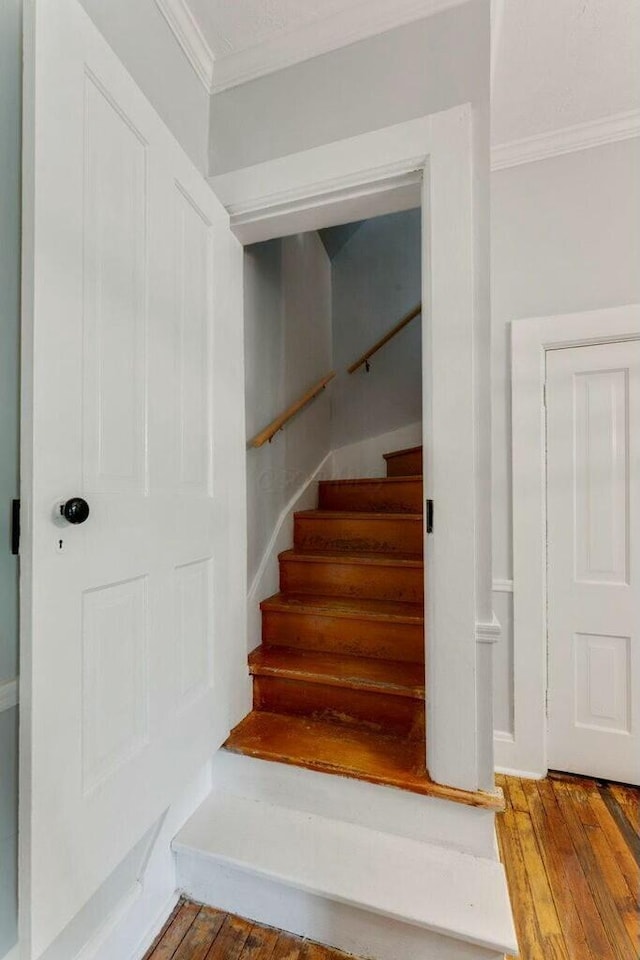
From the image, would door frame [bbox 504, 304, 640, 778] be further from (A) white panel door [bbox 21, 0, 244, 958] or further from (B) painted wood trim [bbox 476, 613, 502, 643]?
(A) white panel door [bbox 21, 0, 244, 958]

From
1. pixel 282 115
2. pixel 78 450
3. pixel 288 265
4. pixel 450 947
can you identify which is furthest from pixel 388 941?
pixel 288 265

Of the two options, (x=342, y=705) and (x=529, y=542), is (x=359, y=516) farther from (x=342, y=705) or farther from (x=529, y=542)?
(x=342, y=705)

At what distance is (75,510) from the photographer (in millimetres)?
811

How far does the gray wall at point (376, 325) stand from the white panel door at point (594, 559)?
129 centimetres

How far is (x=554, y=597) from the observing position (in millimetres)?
1873

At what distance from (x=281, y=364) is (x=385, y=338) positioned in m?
1.16

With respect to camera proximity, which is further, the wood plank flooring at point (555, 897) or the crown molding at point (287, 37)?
the crown molding at point (287, 37)

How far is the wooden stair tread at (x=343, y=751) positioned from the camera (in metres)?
1.20

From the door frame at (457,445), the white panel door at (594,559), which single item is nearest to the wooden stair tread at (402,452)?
the white panel door at (594,559)

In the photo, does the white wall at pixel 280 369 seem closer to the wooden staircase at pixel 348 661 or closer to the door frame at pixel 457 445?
the wooden staircase at pixel 348 661

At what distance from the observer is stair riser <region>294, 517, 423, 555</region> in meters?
2.04

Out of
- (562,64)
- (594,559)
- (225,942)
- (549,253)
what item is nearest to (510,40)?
(562,64)

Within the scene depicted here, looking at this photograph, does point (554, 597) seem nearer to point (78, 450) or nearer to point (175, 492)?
point (175, 492)

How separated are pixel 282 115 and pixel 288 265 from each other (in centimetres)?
92
